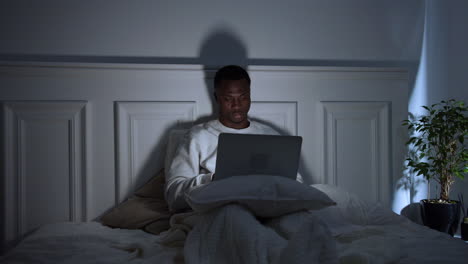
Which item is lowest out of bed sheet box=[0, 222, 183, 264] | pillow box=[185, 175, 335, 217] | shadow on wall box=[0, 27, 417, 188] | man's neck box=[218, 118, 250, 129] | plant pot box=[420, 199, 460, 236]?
plant pot box=[420, 199, 460, 236]

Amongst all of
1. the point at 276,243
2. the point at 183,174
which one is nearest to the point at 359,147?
the point at 183,174

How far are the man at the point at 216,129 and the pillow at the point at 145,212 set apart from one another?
105mm

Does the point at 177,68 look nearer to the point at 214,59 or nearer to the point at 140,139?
the point at 214,59

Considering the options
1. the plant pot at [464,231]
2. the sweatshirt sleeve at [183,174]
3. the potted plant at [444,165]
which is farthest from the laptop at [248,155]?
the plant pot at [464,231]

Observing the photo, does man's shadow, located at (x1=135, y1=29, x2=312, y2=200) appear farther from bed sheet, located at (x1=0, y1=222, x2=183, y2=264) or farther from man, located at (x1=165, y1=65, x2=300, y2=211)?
bed sheet, located at (x1=0, y1=222, x2=183, y2=264)

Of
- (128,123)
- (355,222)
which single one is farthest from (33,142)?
(355,222)

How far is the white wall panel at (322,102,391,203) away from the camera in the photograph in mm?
2320

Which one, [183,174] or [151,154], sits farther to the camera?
[151,154]

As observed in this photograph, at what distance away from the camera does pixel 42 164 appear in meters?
2.01

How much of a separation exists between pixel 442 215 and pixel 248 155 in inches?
62.4

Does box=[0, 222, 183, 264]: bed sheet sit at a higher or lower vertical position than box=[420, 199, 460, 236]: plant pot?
higher

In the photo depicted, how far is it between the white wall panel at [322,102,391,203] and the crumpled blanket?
114 centimetres

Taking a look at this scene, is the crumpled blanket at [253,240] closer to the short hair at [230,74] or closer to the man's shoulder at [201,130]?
the man's shoulder at [201,130]

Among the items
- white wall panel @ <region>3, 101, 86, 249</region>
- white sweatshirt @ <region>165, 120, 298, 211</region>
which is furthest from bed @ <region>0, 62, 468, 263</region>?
white sweatshirt @ <region>165, 120, 298, 211</region>
